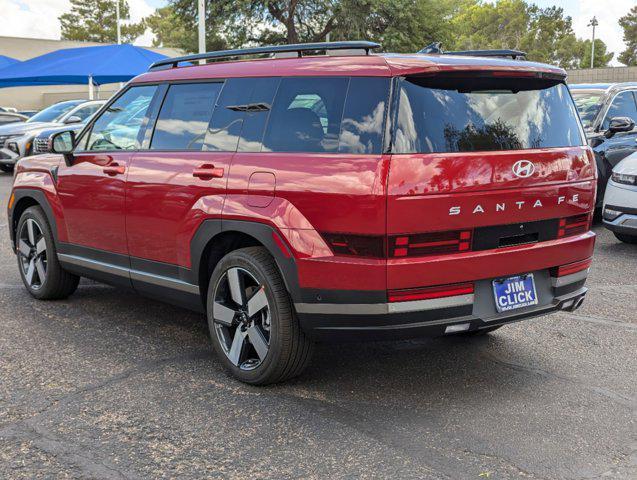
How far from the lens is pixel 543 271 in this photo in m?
4.35

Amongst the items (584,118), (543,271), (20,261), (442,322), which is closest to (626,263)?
(584,118)

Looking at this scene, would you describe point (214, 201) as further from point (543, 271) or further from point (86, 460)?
point (543, 271)

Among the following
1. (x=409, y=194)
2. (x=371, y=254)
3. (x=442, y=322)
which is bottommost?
(x=442, y=322)

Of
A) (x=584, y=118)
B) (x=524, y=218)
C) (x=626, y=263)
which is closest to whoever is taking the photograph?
(x=524, y=218)

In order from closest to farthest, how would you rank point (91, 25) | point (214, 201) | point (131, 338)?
point (214, 201) < point (131, 338) < point (91, 25)

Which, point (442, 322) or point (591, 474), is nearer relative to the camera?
point (591, 474)

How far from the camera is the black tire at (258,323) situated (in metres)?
4.18

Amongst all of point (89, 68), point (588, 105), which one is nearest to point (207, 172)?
point (588, 105)

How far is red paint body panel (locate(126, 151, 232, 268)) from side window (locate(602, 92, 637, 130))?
734cm

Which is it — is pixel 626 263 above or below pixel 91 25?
below

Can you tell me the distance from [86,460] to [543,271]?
2567 mm

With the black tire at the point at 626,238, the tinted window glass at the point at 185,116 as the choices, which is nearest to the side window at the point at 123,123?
the tinted window glass at the point at 185,116

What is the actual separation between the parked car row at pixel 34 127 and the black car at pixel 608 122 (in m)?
10.7

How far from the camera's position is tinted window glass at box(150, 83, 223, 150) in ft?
15.9
